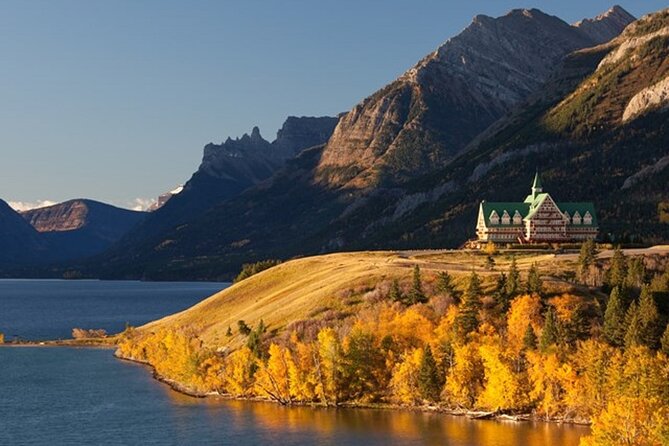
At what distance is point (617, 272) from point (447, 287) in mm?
30612

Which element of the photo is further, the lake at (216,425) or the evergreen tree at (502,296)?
the evergreen tree at (502,296)

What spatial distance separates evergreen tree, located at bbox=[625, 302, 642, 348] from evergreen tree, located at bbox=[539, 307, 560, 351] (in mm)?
10120

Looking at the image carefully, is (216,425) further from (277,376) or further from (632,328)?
(632,328)

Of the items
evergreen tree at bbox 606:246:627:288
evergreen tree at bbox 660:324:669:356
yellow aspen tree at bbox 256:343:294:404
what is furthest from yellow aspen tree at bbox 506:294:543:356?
yellow aspen tree at bbox 256:343:294:404

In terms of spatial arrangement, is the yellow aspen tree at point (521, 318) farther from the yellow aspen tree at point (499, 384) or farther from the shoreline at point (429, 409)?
the shoreline at point (429, 409)

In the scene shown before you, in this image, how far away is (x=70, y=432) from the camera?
131 m

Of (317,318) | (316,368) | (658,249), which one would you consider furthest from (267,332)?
(658,249)

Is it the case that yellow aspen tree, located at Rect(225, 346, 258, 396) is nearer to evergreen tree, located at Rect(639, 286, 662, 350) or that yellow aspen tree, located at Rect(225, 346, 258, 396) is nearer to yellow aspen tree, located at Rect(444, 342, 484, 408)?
yellow aspen tree, located at Rect(444, 342, 484, 408)

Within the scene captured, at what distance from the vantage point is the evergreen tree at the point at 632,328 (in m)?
129

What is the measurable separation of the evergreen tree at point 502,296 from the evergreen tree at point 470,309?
325 cm

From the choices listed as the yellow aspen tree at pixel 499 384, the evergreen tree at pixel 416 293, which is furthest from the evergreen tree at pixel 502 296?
the yellow aspen tree at pixel 499 384

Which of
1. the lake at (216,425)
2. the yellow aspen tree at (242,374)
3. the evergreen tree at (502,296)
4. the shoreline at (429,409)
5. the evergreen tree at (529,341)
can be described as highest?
the evergreen tree at (502,296)

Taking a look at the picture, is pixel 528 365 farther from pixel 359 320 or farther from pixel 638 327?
pixel 359 320

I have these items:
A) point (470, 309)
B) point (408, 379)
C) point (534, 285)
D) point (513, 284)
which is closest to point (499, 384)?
point (408, 379)
